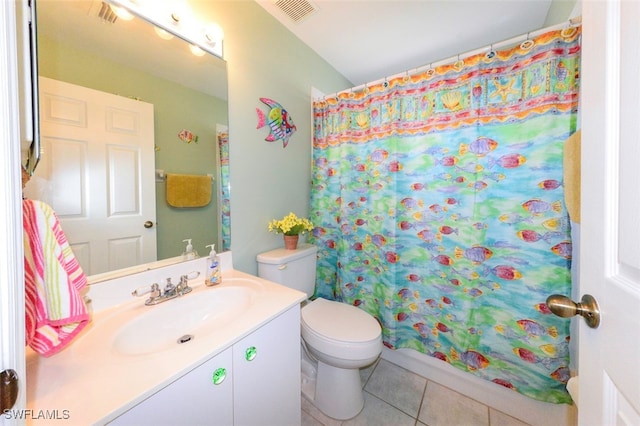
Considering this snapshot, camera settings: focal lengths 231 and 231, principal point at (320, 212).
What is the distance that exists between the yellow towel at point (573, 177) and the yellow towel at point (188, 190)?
157 centimetres

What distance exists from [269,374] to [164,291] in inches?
21.5

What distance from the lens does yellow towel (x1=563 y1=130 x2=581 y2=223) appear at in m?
0.83

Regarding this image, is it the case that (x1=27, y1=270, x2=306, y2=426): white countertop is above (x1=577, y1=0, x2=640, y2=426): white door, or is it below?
below

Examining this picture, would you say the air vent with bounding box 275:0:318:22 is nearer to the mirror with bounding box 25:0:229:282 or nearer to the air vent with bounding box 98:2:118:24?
the mirror with bounding box 25:0:229:282

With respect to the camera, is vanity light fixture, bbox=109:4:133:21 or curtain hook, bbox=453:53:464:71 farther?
curtain hook, bbox=453:53:464:71

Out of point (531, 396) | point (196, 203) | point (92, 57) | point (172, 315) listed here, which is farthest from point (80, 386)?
point (531, 396)

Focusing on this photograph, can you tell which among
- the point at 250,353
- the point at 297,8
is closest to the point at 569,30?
the point at 297,8

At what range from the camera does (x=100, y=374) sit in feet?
1.85

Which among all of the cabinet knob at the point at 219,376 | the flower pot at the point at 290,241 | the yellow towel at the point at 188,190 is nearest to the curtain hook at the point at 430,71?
the flower pot at the point at 290,241

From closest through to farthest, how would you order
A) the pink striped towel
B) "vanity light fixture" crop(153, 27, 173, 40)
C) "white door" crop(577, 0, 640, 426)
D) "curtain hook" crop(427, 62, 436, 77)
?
"white door" crop(577, 0, 640, 426)
the pink striped towel
"vanity light fixture" crop(153, 27, 173, 40)
"curtain hook" crop(427, 62, 436, 77)

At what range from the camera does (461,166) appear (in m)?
1.30

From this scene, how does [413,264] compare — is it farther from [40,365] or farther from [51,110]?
[51,110]

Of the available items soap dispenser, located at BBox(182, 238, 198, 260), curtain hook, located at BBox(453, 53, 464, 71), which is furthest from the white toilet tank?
curtain hook, located at BBox(453, 53, 464, 71)

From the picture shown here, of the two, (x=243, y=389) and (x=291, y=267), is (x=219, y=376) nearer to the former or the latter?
(x=243, y=389)
